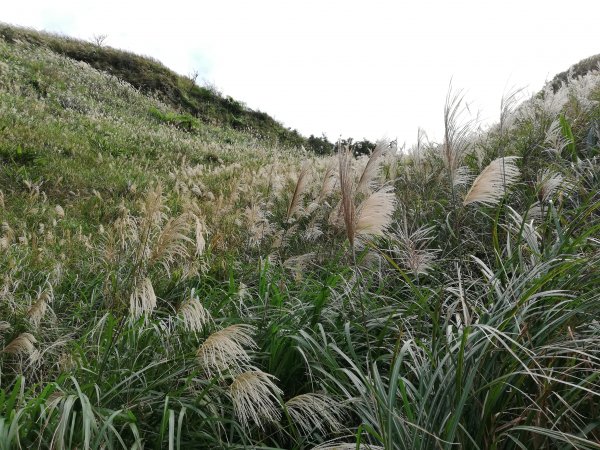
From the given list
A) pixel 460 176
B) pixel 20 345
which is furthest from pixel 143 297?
pixel 460 176

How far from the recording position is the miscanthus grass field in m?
1.79

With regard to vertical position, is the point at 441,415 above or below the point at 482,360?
below

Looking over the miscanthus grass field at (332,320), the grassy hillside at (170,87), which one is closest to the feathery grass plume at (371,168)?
the miscanthus grass field at (332,320)

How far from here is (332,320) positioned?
→ 9.25 feet

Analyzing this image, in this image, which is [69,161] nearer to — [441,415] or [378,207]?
[378,207]

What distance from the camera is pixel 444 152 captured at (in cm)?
253

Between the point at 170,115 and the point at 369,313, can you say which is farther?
the point at 170,115

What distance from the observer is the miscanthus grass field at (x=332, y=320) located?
5.88 feet

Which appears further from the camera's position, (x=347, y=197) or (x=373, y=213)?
(x=373, y=213)

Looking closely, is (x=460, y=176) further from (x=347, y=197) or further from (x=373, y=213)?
(x=347, y=197)

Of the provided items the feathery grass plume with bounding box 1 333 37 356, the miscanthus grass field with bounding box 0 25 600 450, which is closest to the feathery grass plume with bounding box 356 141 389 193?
the miscanthus grass field with bounding box 0 25 600 450

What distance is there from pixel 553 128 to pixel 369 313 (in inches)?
87.7

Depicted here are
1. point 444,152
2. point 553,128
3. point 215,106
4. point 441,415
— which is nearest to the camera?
point 441,415

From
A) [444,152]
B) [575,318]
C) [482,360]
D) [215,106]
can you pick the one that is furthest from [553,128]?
[215,106]
